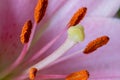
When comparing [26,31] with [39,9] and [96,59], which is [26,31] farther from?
[96,59]

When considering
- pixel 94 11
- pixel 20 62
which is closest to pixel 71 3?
pixel 94 11

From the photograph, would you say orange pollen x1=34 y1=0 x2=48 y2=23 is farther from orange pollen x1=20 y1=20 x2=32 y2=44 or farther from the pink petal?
the pink petal

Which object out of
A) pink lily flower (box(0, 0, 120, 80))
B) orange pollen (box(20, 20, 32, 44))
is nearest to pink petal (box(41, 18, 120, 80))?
pink lily flower (box(0, 0, 120, 80))

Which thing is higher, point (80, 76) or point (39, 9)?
point (39, 9)

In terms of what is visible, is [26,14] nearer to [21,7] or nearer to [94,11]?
[21,7]

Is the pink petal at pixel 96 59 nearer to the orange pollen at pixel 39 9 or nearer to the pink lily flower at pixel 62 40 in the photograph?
the pink lily flower at pixel 62 40

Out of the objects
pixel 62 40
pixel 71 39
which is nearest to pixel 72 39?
pixel 71 39

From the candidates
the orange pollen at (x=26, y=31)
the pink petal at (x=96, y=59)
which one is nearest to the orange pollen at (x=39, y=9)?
the orange pollen at (x=26, y=31)

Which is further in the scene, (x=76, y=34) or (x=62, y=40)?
(x=62, y=40)
